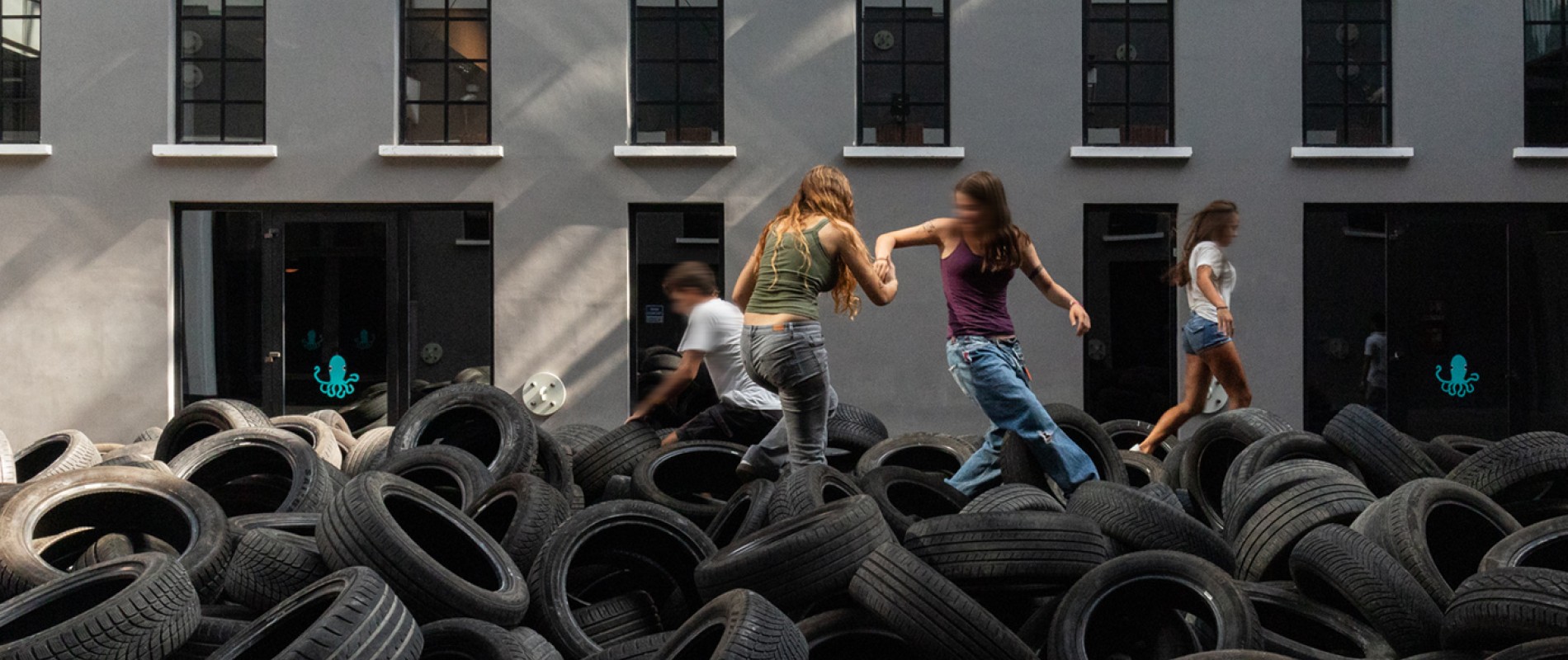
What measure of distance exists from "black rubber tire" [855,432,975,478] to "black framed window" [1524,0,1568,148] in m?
8.59

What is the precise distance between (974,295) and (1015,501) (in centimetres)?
132

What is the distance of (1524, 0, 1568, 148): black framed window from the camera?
13203 mm

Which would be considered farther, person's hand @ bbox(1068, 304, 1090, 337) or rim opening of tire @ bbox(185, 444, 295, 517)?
rim opening of tire @ bbox(185, 444, 295, 517)

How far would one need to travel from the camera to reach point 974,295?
6727 millimetres

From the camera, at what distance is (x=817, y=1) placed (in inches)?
511

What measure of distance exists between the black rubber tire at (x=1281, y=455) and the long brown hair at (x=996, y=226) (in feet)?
Result: 5.03

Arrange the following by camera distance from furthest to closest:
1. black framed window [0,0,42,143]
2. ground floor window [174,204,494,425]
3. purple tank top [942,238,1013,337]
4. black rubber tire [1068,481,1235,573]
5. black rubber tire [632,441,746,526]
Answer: black framed window [0,0,42,143] → ground floor window [174,204,494,425] → black rubber tire [632,441,746,526] → purple tank top [942,238,1013,337] → black rubber tire [1068,481,1235,573]

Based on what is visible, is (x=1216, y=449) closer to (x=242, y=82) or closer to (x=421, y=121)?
(x=421, y=121)

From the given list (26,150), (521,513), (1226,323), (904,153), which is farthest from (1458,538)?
(26,150)

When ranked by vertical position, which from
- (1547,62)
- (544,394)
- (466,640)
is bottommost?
(466,640)

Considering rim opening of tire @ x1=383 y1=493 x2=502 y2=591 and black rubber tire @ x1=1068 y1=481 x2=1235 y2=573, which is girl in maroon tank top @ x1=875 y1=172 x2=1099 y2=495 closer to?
black rubber tire @ x1=1068 y1=481 x2=1235 y2=573

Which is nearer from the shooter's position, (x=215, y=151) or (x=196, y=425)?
(x=196, y=425)

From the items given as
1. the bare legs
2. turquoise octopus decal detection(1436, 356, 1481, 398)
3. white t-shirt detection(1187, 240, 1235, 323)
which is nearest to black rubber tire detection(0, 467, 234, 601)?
the bare legs

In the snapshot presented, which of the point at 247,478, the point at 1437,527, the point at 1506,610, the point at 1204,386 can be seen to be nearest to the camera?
the point at 1506,610
